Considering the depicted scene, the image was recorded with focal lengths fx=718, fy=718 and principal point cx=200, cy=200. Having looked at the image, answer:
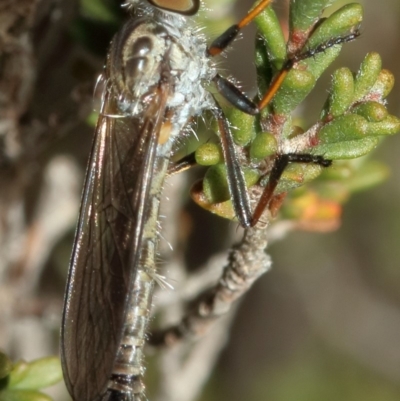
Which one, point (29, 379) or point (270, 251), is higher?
point (29, 379)

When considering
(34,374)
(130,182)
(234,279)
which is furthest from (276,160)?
(34,374)

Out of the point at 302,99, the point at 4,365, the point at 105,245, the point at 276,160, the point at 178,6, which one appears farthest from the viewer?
the point at 178,6

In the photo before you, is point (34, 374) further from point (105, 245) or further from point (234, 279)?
point (234, 279)

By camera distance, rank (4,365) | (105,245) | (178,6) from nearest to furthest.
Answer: (4,365) → (105,245) → (178,6)

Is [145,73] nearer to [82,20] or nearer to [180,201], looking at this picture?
[82,20]

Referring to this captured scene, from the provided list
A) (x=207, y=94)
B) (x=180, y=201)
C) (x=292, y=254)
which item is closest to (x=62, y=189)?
(x=180, y=201)

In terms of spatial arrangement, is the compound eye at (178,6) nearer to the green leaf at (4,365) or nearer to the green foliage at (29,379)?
the green foliage at (29,379)
